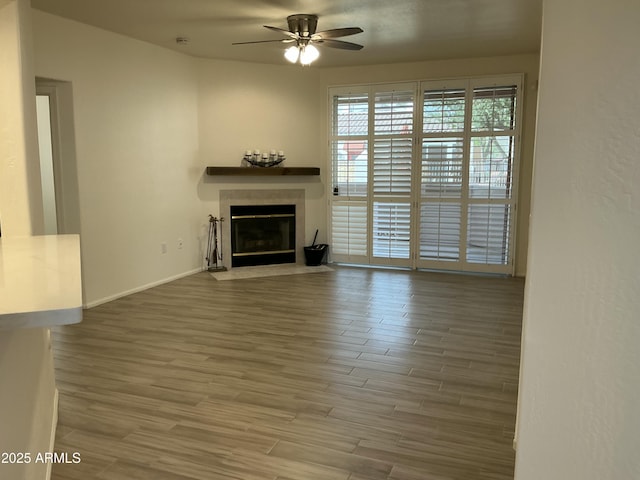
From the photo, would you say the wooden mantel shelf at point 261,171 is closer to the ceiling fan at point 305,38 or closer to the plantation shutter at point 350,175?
the plantation shutter at point 350,175

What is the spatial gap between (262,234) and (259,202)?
46 cm

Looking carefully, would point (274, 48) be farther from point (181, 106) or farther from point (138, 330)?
point (138, 330)

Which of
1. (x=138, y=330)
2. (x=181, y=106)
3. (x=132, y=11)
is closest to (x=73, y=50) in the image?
(x=132, y=11)

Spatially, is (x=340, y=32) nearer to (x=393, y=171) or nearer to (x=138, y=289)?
(x=393, y=171)

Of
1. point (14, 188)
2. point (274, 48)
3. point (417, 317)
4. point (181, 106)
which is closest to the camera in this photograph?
point (14, 188)

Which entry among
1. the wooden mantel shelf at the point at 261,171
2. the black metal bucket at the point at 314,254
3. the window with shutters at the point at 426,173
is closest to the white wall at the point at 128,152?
the wooden mantel shelf at the point at 261,171

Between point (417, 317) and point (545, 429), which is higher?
point (545, 429)

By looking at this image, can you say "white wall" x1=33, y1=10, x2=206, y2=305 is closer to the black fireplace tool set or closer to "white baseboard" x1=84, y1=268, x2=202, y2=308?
"white baseboard" x1=84, y1=268, x2=202, y2=308

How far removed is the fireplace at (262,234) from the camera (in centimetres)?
699

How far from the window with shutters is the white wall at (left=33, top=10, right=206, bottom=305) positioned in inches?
80.8

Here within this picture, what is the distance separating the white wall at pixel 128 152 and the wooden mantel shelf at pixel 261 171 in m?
0.30

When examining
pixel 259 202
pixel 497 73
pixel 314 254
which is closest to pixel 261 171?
pixel 259 202

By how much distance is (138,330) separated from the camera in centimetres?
432

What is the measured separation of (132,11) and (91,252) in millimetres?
2322
